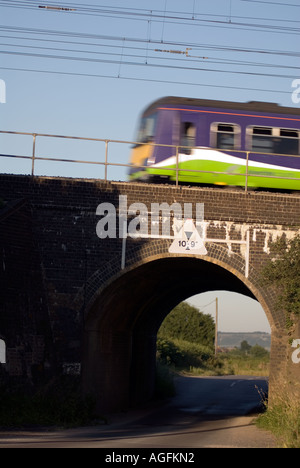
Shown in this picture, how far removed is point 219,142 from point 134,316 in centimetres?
581

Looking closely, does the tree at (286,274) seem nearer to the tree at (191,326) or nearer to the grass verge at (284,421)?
the grass verge at (284,421)

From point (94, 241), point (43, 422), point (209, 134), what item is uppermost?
point (209, 134)

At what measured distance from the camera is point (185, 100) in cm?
2172

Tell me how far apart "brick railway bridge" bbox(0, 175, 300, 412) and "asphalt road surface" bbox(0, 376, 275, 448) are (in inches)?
66.5

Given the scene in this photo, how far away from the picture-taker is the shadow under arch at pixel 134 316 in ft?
58.1

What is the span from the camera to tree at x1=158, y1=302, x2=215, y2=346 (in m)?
62.3

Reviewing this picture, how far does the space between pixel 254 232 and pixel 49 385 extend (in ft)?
20.3

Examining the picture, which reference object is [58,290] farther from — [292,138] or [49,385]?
[292,138]

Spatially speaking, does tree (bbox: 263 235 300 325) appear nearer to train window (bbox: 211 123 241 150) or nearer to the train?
the train

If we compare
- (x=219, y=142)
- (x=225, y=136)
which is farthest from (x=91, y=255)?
(x=225, y=136)

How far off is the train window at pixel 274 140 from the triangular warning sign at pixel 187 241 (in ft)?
15.9

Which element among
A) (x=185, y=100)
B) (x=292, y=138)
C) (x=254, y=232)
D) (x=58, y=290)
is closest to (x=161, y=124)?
(x=185, y=100)

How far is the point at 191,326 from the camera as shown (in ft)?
208

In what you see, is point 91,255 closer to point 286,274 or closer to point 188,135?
point 286,274
